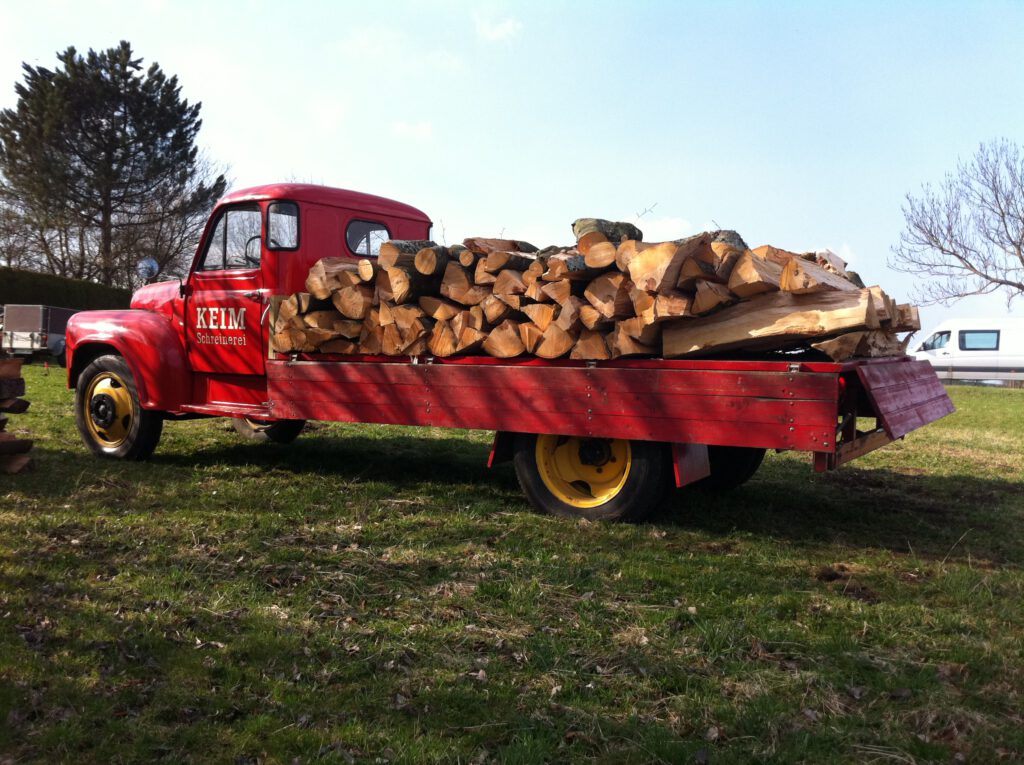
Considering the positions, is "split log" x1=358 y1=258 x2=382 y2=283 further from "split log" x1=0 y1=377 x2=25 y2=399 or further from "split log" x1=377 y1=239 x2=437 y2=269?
"split log" x1=0 y1=377 x2=25 y2=399

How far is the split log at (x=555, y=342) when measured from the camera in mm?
5395

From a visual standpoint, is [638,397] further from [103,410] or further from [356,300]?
[103,410]

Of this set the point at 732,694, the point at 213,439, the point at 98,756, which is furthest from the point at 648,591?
the point at 213,439

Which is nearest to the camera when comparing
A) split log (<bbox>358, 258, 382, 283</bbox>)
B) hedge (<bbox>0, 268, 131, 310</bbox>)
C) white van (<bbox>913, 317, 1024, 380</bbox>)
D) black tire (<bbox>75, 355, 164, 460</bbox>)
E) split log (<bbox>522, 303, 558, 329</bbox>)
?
split log (<bbox>522, 303, 558, 329</bbox>)

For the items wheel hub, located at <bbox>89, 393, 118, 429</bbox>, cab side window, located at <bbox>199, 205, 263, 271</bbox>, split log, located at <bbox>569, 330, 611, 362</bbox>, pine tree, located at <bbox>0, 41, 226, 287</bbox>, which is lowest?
wheel hub, located at <bbox>89, 393, 118, 429</bbox>

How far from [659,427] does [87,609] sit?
317 centimetres

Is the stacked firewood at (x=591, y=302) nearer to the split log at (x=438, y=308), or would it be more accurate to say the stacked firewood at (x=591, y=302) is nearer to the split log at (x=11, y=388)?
the split log at (x=438, y=308)

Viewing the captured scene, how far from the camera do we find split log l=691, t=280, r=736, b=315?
487 cm

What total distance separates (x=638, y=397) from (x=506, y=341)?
1010 millimetres

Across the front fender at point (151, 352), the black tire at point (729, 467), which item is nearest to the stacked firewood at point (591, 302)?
the front fender at point (151, 352)

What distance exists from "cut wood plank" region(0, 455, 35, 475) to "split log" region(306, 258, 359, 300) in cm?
275

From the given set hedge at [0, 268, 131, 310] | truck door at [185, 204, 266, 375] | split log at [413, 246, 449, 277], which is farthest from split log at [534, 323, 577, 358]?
hedge at [0, 268, 131, 310]

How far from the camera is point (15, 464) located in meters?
6.82

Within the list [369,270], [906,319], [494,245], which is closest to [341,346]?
[369,270]
